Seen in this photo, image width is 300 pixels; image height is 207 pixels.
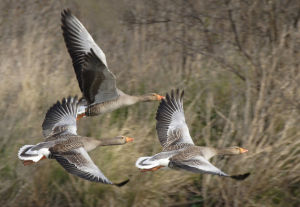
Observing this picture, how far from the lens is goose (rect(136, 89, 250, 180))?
20.0ft

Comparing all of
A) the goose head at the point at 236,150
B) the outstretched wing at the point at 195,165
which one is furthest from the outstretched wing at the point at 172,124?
the outstretched wing at the point at 195,165

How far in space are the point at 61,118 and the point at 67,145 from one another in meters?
0.87

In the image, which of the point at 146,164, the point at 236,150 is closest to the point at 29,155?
the point at 146,164

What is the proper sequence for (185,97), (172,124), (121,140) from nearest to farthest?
1. (121,140)
2. (172,124)
3. (185,97)

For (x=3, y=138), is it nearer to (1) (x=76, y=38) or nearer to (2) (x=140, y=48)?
(1) (x=76, y=38)

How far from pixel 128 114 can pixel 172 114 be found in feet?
3.52

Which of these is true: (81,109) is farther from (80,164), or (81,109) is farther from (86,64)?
(80,164)

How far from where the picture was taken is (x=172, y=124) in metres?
7.13

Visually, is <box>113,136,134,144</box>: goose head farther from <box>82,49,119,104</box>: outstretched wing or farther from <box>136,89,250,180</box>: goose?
<box>82,49,119,104</box>: outstretched wing

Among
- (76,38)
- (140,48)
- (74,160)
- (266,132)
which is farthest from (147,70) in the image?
(74,160)

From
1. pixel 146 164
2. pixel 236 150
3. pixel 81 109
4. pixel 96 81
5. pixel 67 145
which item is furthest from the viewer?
pixel 81 109

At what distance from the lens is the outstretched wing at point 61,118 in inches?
282

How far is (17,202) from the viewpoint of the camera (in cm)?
674

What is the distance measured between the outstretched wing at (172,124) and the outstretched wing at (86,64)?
0.79 m
